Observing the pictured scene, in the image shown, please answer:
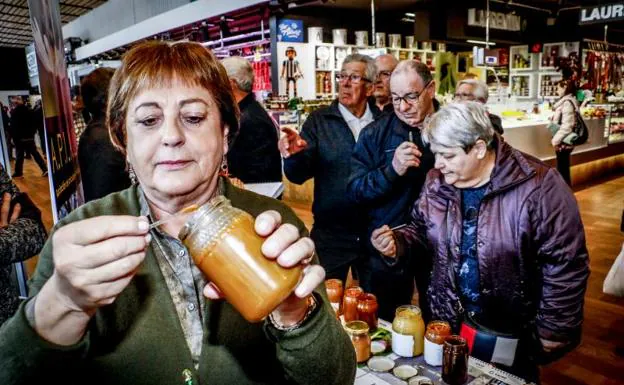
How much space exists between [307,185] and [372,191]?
442 cm

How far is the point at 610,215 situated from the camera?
249 inches

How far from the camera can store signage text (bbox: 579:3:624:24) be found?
21.0 feet

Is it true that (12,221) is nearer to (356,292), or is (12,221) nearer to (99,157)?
(99,157)

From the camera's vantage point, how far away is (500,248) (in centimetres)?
184

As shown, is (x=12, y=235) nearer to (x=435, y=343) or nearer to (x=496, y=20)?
(x=435, y=343)

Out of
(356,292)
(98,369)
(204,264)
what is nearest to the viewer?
(204,264)

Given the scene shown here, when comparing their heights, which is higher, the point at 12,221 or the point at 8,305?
the point at 12,221

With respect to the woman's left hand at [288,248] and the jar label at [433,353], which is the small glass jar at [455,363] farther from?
the woman's left hand at [288,248]

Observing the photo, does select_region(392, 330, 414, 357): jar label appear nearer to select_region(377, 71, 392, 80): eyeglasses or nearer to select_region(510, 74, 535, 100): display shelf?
select_region(377, 71, 392, 80): eyeglasses

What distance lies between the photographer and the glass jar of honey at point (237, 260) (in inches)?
31.0

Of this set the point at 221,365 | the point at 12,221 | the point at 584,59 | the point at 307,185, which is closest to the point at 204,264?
the point at 221,365

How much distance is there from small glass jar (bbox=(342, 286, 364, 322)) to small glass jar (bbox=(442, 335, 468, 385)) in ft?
1.28

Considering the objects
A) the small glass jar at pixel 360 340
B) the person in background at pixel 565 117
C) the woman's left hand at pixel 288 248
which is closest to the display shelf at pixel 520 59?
the person in background at pixel 565 117

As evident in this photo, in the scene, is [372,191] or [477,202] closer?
[477,202]
